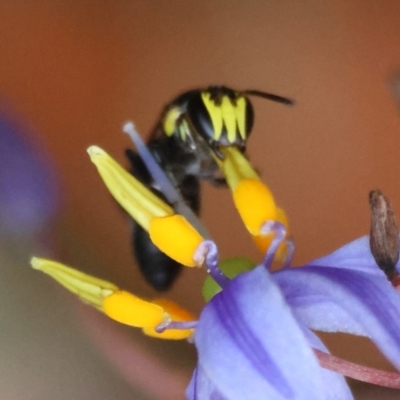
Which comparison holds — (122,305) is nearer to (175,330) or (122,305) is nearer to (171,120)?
(175,330)

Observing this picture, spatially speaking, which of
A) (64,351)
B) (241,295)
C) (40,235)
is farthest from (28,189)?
(241,295)

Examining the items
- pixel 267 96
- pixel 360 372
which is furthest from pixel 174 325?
pixel 267 96

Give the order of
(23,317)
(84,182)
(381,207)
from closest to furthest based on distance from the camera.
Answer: (381,207), (23,317), (84,182)

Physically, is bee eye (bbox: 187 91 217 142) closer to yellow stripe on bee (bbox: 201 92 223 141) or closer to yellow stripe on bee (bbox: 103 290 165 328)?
yellow stripe on bee (bbox: 201 92 223 141)

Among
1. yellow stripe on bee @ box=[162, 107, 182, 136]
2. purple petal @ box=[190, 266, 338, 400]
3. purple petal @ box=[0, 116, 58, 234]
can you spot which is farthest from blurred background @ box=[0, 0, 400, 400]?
purple petal @ box=[190, 266, 338, 400]

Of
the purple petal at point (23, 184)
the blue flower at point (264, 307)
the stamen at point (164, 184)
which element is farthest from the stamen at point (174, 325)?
the purple petal at point (23, 184)

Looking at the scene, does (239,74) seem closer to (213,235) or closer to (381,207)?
(213,235)

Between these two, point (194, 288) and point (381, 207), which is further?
point (194, 288)
